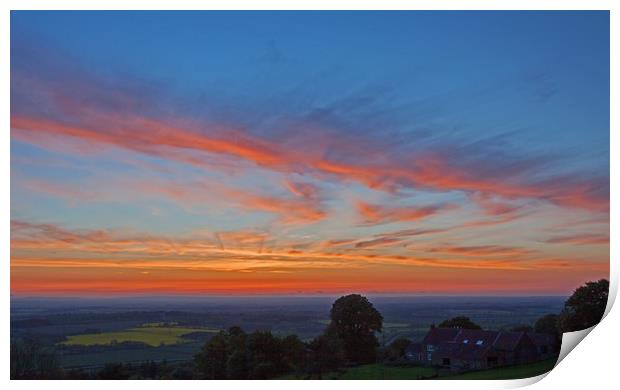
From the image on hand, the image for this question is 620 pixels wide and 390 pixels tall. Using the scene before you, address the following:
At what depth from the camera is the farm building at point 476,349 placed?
8.27 m

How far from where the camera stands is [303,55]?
27.0 feet

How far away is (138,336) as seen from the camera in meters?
8.29

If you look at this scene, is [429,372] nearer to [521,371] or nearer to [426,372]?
[426,372]

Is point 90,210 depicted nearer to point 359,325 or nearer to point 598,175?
point 359,325

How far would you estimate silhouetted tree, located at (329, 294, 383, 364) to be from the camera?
8383mm

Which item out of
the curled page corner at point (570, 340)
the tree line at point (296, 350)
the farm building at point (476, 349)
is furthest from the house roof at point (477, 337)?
the curled page corner at point (570, 340)

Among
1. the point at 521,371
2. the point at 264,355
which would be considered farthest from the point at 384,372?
the point at 521,371

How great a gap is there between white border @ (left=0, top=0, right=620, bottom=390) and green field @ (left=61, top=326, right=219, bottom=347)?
1.25ft

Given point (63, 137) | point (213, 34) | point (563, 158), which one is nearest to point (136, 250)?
point (63, 137)

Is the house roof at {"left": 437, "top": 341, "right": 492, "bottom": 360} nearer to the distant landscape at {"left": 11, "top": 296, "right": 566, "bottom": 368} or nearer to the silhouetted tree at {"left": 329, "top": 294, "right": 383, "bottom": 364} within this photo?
the distant landscape at {"left": 11, "top": 296, "right": 566, "bottom": 368}

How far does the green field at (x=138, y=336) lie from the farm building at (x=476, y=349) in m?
2.24
